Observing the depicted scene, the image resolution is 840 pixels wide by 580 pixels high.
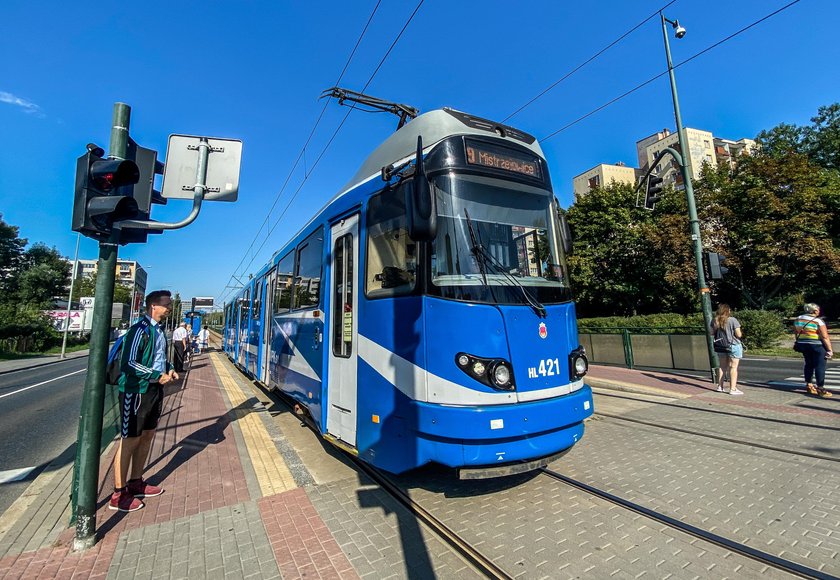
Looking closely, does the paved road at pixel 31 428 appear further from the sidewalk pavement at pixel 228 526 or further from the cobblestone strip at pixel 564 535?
the cobblestone strip at pixel 564 535

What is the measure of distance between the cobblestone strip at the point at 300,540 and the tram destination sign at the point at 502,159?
3.54 meters

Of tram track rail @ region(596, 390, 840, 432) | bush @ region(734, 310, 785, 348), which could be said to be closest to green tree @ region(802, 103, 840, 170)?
bush @ region(734, 310, 785, 348)

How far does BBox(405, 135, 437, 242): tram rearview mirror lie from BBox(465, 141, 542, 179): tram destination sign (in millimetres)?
771

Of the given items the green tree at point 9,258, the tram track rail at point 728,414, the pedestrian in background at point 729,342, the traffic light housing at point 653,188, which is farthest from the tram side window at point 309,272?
the green tree at point 9,258

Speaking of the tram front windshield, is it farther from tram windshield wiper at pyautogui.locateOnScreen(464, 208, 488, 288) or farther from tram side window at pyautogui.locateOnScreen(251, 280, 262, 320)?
tram side window at pyautogui.locateOnScreen(251, 280, 262, 320)

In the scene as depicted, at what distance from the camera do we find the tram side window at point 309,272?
5.61m

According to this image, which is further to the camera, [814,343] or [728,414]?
[814,343]

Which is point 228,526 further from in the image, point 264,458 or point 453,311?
point 453,311

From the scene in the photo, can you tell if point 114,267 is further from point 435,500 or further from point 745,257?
point 745,257

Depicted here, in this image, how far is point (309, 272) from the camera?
20.0ft

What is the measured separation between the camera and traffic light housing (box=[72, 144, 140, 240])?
10.9 feet

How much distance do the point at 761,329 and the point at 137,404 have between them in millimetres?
23663

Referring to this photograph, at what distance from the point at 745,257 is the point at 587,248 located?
9.98 m

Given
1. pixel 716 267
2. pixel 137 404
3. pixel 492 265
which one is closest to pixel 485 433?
pixel 492 265
